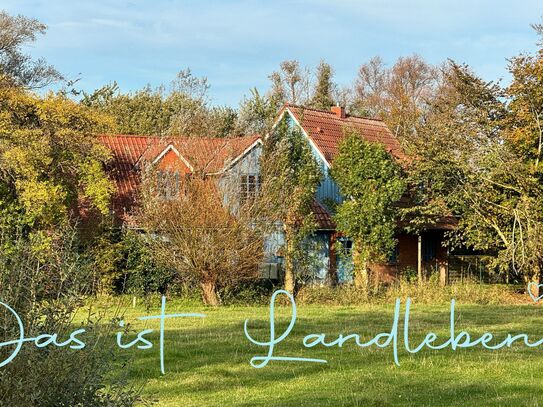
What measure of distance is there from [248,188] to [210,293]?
3.57 m

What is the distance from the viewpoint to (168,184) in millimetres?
A: 27859

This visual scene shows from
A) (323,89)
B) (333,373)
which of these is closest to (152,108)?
(323,89)

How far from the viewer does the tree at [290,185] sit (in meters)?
28.6

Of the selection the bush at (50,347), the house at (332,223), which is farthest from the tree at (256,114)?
the bush at (50,347)

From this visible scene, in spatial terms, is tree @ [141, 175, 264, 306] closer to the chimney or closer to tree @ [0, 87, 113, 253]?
tree @ [0, 87, 113, 253]

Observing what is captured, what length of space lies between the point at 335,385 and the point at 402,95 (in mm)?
50792

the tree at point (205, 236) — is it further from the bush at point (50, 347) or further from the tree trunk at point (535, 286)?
the bush at point (50, 347)

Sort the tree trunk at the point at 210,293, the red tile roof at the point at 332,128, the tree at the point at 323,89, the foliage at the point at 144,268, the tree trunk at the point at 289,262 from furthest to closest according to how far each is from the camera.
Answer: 1. the tree at the point at 323,89
2. the red tile roof at the point at 332,128
3. the tree trunk at the point at 289,262
4. the foliage at the point at 144,268
5. the tree trunk at the point at 210,293

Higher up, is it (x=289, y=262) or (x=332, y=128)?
(x=332, y=128)

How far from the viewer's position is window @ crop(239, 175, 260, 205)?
2770 centimetres

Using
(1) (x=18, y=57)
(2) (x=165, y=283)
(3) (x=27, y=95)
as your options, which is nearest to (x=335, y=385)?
(2) (x=165, y=283)

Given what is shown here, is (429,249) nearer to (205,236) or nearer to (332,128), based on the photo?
(332,128)

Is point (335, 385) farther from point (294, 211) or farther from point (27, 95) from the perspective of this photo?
point (27, 95)

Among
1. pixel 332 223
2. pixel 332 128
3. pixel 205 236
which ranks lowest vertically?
pixel 205 236
